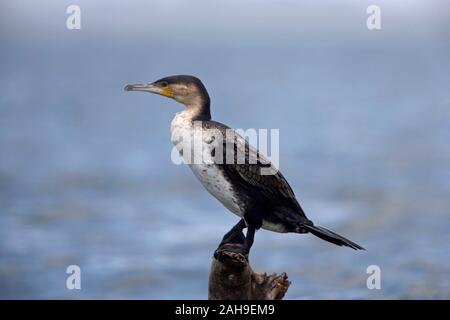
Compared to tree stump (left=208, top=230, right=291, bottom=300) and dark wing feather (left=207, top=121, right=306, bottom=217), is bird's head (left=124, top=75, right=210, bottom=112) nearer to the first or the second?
dark wing feather (left=207, top=121, right=306, bottom=217)

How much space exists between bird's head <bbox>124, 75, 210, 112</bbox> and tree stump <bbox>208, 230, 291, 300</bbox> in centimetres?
132

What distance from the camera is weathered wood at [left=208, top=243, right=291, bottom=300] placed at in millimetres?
8836

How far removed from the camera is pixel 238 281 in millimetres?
8922

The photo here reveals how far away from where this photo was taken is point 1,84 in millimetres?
55000

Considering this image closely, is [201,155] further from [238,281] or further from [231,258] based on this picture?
[238,281]

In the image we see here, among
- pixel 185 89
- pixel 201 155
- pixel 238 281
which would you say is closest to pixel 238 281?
pixel 238 281

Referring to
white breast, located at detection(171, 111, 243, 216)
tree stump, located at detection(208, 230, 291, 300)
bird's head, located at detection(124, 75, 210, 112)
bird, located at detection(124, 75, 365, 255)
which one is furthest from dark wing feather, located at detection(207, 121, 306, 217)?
tree stump, located at detection(208, 230, 291, 300)

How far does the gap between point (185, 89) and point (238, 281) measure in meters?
1.77

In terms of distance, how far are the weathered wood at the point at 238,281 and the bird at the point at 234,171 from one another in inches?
10.8
